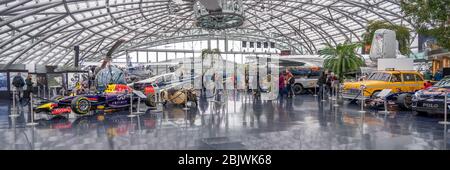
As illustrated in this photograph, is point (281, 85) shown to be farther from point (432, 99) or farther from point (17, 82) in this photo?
point (17, 82)

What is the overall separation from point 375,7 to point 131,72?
29.3 meters

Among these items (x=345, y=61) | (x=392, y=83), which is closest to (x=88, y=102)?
(x=392, y=83)

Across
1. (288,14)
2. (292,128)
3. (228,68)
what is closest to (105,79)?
(292,128)

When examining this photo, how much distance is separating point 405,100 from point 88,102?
12.0m

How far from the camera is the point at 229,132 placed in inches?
333

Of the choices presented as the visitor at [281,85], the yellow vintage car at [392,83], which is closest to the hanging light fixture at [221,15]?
the visitor at [281,85]

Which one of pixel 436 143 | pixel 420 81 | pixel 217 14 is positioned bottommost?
pixel 436 143

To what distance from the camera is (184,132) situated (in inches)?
Result: 333

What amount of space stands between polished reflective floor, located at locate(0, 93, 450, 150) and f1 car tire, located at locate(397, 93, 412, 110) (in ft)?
3.32

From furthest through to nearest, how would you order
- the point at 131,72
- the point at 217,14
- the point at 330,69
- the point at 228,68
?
the point at 131,72, the point at 228,68, the point at 217,14, the point at 330,69

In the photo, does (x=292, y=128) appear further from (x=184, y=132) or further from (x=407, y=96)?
(x=407, y=96)

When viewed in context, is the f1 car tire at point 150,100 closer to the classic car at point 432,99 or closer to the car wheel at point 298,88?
the classic car at point 432,99

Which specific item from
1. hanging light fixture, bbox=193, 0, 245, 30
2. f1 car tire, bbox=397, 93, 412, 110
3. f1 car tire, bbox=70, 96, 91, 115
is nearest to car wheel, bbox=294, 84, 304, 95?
hanging light fixture, bbox=193, 0, 245, 30

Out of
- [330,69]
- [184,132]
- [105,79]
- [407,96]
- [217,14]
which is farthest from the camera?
[217,14]
